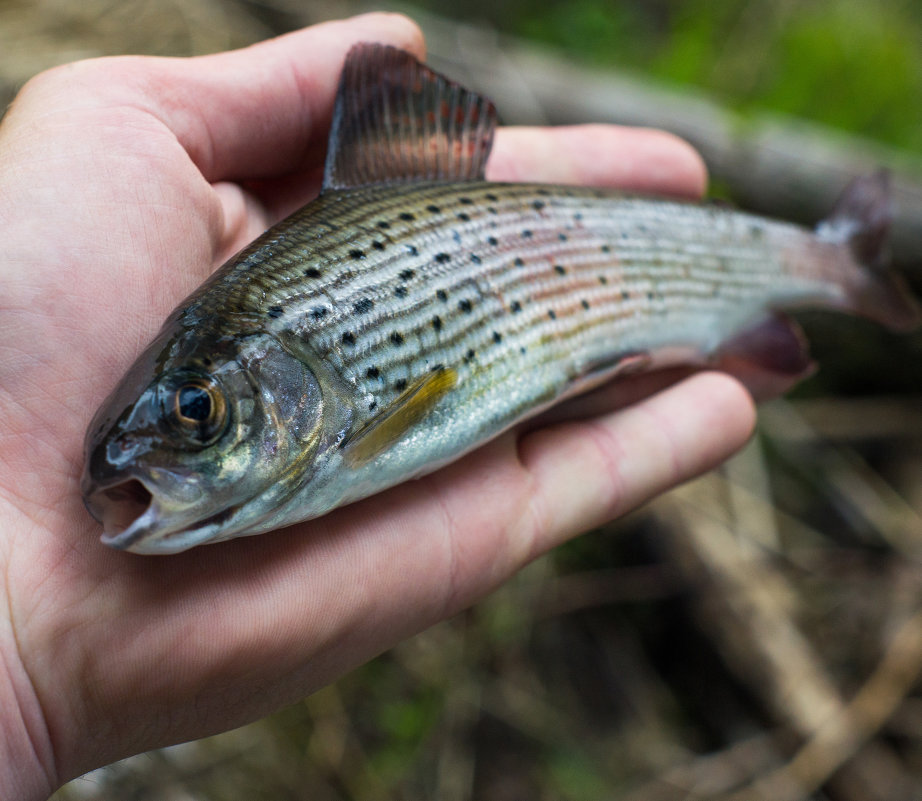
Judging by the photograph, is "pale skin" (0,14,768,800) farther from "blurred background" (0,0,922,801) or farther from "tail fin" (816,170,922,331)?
"tail fin" (816,170,922,331)

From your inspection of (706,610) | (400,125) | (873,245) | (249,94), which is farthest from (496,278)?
(706,610)

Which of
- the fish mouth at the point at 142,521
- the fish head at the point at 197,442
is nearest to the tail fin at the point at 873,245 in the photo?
the fish head at the point at 197,442

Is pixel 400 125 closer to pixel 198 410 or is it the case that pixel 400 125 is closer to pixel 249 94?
pixel 249 94

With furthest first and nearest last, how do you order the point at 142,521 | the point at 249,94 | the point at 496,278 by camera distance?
1. the point at 249,94
2. the point at 496,278
3. the point at 142,521

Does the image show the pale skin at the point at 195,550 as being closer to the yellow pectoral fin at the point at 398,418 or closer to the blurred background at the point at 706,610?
the yellow pectoral fin at the point at 398,418

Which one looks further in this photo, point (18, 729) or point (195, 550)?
point (195, 550)
